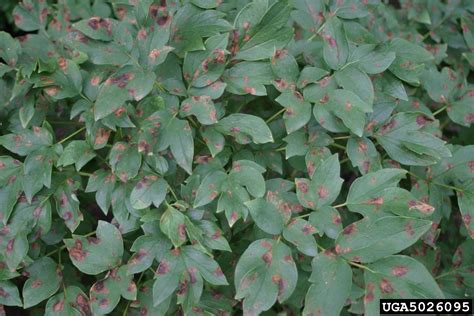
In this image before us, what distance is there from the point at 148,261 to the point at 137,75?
0.51 m

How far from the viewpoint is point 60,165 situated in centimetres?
161

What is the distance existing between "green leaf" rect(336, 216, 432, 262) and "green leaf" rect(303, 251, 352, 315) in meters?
0.04

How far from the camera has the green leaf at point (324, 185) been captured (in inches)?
59.2

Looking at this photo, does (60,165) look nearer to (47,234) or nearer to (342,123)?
(47,234)

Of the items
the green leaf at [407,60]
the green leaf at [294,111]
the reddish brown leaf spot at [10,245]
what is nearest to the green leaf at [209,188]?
the green leaf at [294,111]

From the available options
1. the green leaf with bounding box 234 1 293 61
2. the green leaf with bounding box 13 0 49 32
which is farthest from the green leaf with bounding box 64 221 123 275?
the green leaf with bounding box 13 0 49 32

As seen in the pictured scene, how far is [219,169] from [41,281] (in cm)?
61

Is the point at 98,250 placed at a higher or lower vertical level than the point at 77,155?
lower

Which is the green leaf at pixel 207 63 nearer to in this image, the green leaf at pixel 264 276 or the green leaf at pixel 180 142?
the green leaf at pixel 180 142

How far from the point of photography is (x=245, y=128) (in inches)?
63.1

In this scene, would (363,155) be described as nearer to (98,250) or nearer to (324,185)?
(324,185)

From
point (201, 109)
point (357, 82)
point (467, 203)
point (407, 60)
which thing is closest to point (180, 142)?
point (201, 109)

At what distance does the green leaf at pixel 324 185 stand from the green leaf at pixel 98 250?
53 centimetres

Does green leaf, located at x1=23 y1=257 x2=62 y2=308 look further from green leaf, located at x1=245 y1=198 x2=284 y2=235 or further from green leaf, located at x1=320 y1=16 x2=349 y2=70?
green leaf, located at x1=320 y1=16 x2=349 y2=70
